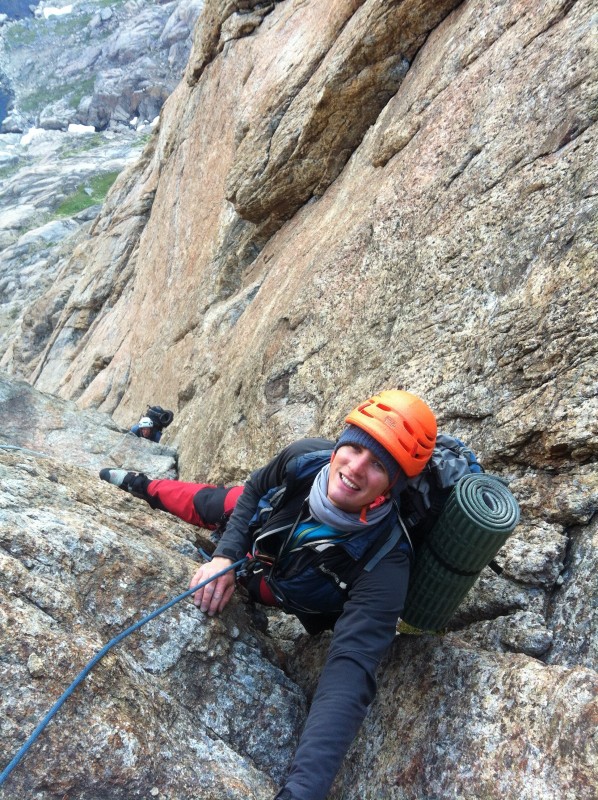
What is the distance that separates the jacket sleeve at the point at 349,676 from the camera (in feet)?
11.9

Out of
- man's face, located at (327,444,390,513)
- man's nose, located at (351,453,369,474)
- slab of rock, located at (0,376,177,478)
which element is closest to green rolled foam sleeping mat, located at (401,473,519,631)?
man's face, located at (327,444,390,513)

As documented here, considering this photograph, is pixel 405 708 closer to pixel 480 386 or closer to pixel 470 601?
pixel 470 601

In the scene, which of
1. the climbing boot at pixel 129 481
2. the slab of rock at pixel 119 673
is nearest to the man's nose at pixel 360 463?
the slab of rock at pixel 119 673

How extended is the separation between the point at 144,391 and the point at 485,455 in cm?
1372

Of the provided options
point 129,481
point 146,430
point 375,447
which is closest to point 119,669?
point 375,447

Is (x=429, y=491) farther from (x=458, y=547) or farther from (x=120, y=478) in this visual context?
(x=120, y=478)

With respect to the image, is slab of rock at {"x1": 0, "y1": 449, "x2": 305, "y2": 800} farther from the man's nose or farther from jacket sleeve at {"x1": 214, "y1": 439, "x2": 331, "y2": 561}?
the man's nose

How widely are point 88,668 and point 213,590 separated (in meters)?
1.31

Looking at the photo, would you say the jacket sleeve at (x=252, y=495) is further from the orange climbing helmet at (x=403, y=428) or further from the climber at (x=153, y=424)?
the climber at (x=153, y=424)

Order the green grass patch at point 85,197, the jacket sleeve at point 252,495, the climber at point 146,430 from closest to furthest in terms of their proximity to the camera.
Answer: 1. the jacket sleeve at point 252,495
2. the climber at point 146,430
3. the green grass patch at point 85,197

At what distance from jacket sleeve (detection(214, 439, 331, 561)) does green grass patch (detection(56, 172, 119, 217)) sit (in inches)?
3495

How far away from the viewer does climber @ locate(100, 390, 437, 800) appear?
149 inches

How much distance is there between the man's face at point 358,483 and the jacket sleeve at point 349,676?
456mm

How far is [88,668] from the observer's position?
12.5ft
